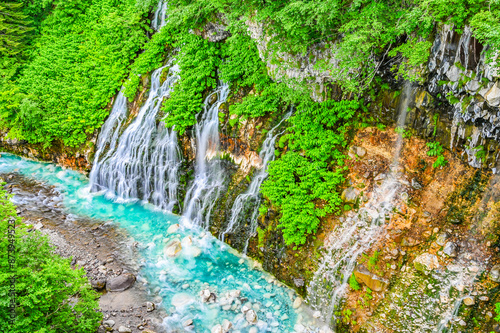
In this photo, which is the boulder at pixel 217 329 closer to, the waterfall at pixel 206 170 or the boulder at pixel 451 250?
the waterfall at pixel 206 170

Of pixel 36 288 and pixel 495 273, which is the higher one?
pixel 495 273

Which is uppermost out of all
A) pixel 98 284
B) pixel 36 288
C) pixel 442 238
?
pixel 442 238

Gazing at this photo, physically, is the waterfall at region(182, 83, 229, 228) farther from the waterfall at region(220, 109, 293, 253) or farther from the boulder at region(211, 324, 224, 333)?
the boulder at region(211, 324, 224, 333)

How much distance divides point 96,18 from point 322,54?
13712mm

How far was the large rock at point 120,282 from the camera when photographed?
796 centimetres

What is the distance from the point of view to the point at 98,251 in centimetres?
929

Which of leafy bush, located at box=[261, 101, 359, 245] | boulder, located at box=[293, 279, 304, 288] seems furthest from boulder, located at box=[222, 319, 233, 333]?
leafy bush, located at box=[261, 101, 359, 245]

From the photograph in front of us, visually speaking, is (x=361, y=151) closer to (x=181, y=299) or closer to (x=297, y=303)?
(x=297, y=303)

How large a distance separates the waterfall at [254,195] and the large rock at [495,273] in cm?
538

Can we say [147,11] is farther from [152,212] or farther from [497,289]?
[497,289]

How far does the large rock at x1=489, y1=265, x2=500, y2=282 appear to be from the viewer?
225 inches

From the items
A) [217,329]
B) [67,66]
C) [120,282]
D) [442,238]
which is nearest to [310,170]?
[442,238]

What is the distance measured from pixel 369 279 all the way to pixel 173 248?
18.4 feet

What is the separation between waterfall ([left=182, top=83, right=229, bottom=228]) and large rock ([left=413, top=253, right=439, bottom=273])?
5812 mm
